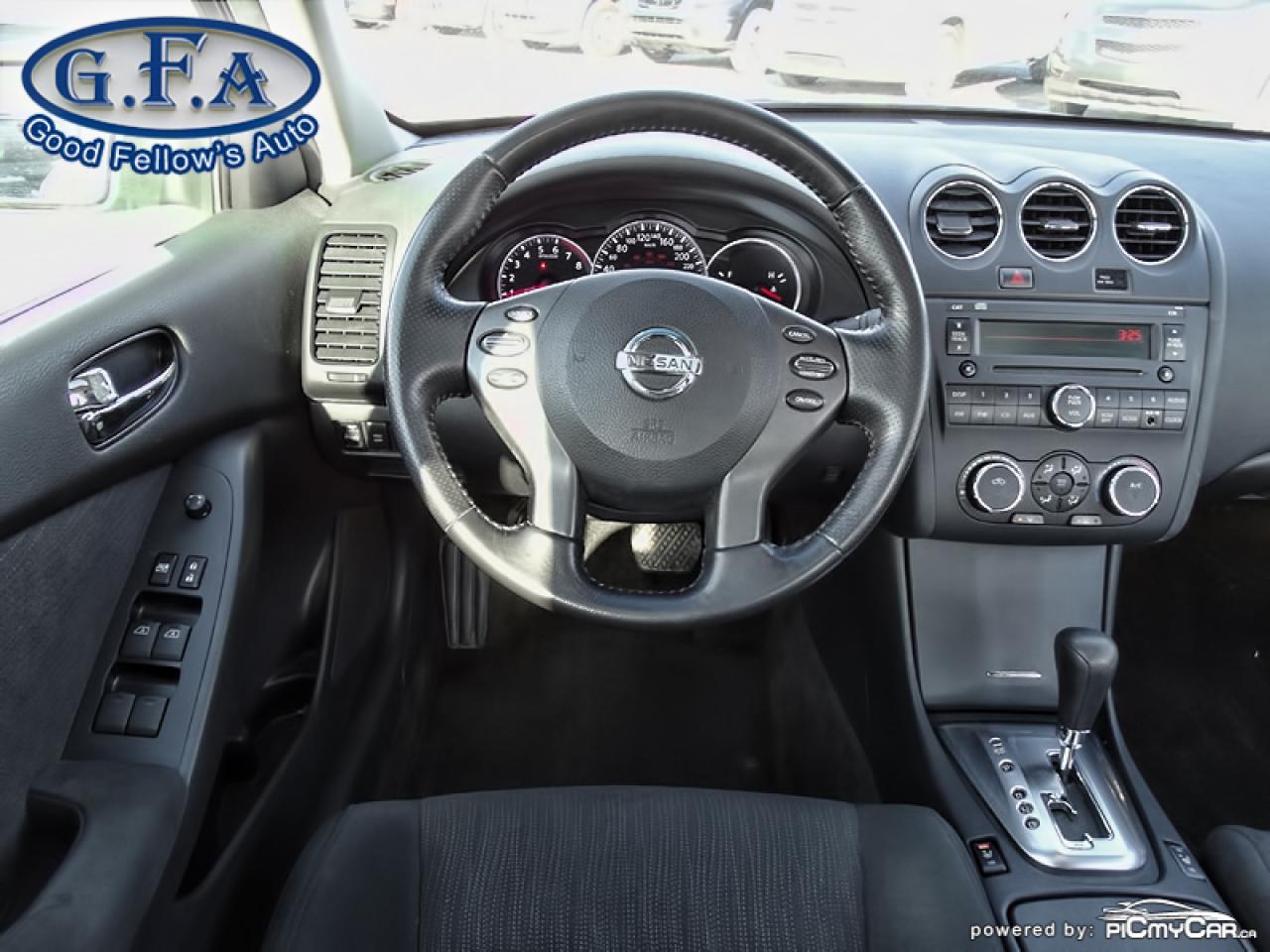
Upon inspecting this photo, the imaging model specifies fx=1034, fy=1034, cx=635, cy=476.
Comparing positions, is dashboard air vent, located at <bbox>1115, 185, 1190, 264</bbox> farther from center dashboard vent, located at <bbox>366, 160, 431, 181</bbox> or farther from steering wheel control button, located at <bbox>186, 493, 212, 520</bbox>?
steering wheel control button, located at <bbox>186, 493, 212, 520</bbox>

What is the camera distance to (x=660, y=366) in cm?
122

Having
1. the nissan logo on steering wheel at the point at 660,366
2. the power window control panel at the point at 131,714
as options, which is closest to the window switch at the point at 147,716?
→ the power window control panel at the point at 131,714

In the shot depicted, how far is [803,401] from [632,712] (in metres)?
1.18

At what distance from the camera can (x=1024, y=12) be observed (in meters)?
1.98

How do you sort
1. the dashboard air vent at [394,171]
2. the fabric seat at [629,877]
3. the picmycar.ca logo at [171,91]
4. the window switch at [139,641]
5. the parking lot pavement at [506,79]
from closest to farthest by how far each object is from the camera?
the fabric seat at [629,877] → the window switch at [139,641] → the picmycar.ca logo at [171,91] → the dashboard air vent at [394,171] → the parking lot pavement at [506,79]

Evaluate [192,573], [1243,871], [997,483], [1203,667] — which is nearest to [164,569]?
[192,573]

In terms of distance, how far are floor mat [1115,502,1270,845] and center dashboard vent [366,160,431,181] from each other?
1762 millimetres

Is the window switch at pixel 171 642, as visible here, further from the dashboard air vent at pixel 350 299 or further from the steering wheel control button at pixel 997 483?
the steering wheel control button at pixel 997 483

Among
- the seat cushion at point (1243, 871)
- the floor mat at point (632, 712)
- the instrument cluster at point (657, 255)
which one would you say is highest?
the instrument cluster at point (657, 255)

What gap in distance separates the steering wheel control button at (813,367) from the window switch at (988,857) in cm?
69

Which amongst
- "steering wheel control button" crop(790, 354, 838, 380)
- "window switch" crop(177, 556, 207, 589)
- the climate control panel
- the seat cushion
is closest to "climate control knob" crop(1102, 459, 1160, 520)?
the climate control panel

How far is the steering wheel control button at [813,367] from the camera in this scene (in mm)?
1245

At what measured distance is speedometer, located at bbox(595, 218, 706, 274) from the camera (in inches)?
61.3

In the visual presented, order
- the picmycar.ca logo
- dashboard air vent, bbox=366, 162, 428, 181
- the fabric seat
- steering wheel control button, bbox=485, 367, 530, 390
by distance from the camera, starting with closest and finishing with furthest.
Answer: the fabric seat
steering wheel control button, bbox=485, 367, 530, 390
the picmycar.ca logo
dashboard air vent, bbox=366, 162, 428, 181
